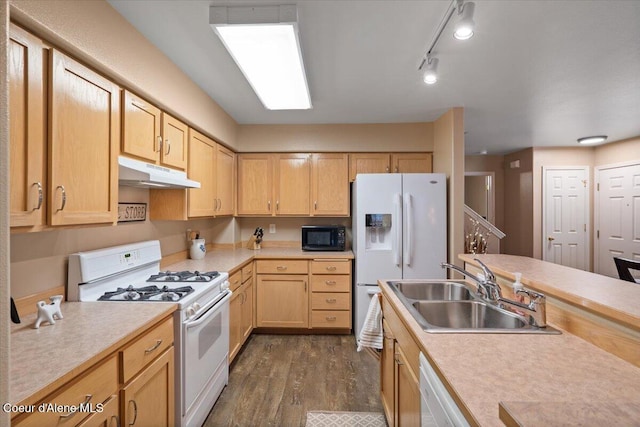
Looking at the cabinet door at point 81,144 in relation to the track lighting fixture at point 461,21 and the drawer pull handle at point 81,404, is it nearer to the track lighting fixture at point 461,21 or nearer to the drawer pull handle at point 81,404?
the drawer pull handle at point 81,404

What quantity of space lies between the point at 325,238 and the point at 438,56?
223 cm

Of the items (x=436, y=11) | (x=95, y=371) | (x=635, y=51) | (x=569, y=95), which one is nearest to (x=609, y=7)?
(x=635, y=51)

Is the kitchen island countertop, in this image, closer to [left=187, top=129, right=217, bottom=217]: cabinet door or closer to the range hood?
the range hood

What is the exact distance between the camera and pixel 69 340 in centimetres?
115

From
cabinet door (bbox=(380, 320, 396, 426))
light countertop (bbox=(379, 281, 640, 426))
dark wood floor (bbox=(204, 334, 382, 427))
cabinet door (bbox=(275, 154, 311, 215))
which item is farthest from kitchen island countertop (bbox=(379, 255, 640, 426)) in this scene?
cabinet door (bbox=(275, 154, 311, 215))

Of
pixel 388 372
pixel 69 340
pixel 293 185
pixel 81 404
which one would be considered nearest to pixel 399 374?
pixel 388 372

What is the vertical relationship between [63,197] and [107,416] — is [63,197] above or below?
above

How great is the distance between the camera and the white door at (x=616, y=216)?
4270 millimetres

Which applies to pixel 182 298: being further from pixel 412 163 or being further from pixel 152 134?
pixel 412 163

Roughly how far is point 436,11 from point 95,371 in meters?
2.22

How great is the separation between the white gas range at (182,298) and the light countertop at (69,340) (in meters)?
0.12

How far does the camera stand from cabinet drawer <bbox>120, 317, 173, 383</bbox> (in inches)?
47.8

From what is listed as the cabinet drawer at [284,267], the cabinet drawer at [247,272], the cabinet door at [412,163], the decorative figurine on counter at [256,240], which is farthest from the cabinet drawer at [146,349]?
the cabinet door at [412,163]

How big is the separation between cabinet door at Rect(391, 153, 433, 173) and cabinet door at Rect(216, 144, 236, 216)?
1.97 m
